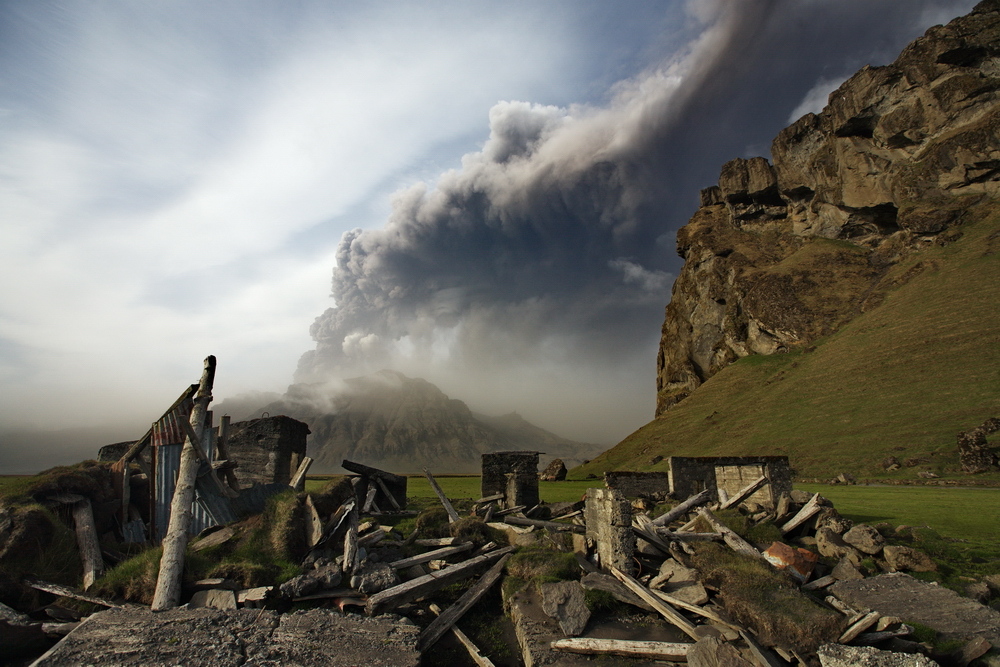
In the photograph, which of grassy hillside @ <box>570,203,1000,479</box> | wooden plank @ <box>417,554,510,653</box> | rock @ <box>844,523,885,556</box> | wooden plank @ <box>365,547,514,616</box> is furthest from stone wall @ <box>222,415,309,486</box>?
grassy hillside @ <box>570,203,1000,479</box>

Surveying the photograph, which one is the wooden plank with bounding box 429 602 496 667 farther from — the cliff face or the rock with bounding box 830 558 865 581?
the cliff face

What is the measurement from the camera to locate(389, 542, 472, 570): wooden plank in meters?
10.9

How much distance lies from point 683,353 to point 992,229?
1825 inches

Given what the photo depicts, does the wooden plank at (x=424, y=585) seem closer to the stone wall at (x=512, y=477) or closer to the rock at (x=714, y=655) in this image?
the rock at (x=714, y=655)

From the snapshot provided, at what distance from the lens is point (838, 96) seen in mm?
77938

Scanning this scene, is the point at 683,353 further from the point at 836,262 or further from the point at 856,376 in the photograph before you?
the point at 856,376

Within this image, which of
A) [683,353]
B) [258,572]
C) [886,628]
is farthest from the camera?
[683,353]

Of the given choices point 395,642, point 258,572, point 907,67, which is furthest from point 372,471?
point 907,67

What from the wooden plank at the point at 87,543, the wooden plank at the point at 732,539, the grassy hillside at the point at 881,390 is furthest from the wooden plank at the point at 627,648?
the grassy hillside at the point at 881,390

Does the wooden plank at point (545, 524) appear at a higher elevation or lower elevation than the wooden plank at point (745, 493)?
lower

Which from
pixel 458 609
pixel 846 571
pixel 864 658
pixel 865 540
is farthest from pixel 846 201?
pixel 458 609

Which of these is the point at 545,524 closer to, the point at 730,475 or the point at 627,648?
the point at 730,475

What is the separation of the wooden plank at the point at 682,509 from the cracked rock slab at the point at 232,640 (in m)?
8.54

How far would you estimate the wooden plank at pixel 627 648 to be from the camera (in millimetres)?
7305
